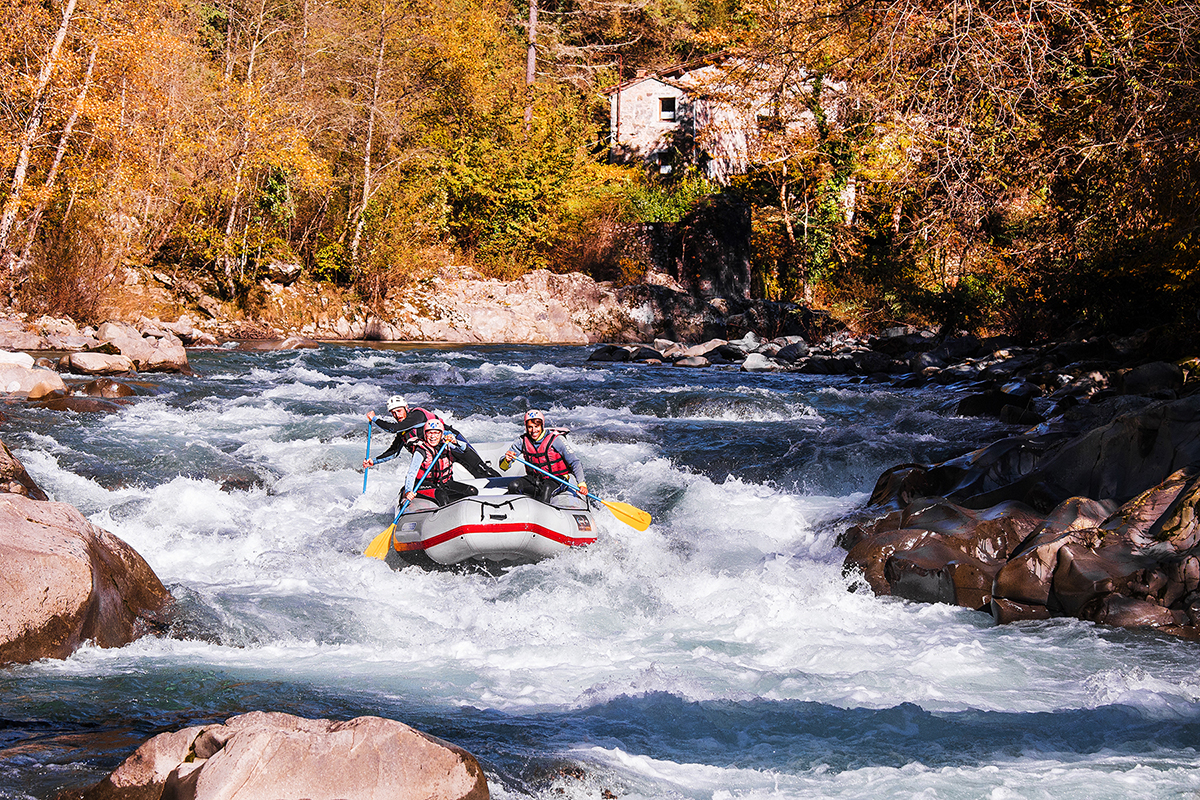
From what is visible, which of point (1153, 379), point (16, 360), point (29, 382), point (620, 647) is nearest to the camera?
point (620, 647)

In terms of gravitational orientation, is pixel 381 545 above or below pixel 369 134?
below

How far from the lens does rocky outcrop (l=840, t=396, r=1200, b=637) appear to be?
564cm

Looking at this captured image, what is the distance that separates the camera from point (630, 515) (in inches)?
313

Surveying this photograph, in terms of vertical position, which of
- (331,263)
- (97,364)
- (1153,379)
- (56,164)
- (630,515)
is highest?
(56,164)

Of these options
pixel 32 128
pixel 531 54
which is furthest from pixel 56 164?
pixel 531 54

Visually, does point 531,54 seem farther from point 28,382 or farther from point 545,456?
A: point 545,456

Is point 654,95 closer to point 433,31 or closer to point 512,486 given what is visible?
point 433,31

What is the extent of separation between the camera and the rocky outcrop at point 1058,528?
5.64 meters

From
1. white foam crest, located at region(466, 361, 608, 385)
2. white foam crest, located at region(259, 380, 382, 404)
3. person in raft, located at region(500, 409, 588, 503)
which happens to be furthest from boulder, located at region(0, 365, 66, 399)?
person in raft, located at region(500, 409, 588, 503)

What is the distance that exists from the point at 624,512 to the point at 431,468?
1653 mm

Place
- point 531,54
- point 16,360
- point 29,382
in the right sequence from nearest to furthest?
point 29,382 < point 16,360 < point 531,54

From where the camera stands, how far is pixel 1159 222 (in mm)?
9797

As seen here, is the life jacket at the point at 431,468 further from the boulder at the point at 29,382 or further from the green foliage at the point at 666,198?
the green foliage at the point at 666,198

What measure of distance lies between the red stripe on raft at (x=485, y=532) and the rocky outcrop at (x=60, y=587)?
1.97 metres
